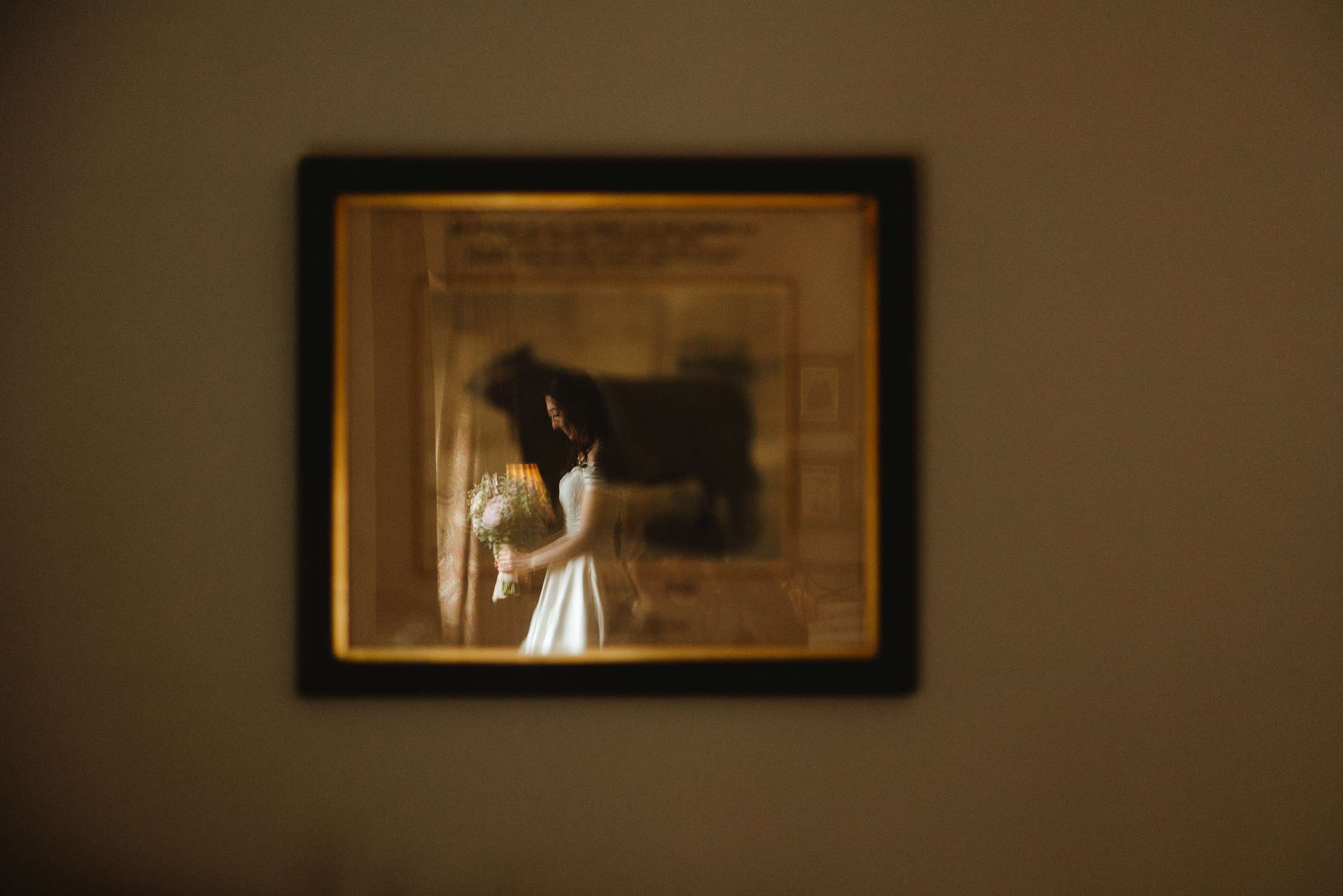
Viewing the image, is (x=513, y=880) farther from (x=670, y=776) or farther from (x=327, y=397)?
(x=327, y=397)

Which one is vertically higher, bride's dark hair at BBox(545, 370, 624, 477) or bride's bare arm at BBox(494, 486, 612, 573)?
bride's dark hair at BBox(545, 370, 624, 477)

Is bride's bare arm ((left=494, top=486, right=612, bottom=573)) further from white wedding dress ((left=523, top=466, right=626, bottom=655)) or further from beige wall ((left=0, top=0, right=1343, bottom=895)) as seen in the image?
beige wall ((left=0, top=0, right=1343, bottom=895))

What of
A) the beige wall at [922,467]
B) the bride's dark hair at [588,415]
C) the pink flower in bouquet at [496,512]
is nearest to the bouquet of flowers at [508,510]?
the pink flower in bouquet at [496,512]

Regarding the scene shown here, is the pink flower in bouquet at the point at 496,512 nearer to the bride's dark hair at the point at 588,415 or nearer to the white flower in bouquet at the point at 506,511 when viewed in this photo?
the white flower in bouquet at the point at 506,511

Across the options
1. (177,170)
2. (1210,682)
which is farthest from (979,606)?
(177,170)

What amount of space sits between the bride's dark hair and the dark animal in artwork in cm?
1

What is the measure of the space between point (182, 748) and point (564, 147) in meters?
1.27

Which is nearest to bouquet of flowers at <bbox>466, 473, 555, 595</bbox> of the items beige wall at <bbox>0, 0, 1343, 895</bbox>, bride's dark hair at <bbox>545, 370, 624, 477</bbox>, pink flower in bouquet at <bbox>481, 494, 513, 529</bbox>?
pink flower in bouquet at <bbox>481, 494, 513, 529</bbox>

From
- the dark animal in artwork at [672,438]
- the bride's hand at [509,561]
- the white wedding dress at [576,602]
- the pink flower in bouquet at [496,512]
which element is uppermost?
the dark animal in artwork at [672,438]

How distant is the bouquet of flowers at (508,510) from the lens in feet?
4.78

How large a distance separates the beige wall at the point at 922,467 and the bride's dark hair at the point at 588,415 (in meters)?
0.42

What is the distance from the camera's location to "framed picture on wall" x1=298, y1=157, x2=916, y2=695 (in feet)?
4.79

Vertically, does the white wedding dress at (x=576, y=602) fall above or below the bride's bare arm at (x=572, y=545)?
below

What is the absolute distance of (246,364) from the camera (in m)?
1.49
